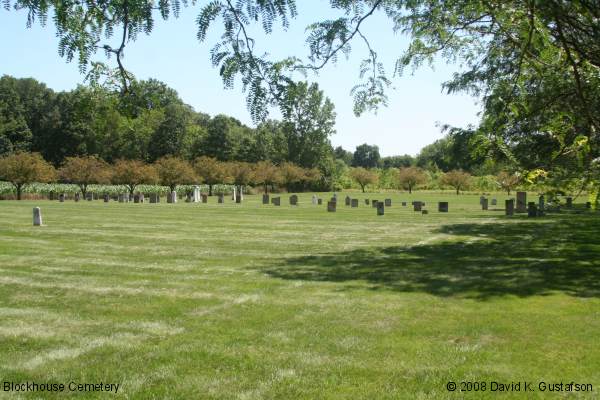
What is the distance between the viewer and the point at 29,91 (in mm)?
97562

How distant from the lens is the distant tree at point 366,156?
17512cm

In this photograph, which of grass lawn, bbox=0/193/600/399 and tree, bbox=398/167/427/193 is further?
tree, bbox=398/167/427/193

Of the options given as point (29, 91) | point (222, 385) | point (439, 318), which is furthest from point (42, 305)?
point (29, 91)

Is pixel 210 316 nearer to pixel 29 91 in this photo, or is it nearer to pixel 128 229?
pixel 128 229

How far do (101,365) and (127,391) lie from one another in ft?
3.03

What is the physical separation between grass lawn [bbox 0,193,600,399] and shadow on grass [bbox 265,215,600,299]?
6cm

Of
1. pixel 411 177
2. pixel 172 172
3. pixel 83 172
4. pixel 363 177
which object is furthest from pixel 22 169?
pixel 411 177

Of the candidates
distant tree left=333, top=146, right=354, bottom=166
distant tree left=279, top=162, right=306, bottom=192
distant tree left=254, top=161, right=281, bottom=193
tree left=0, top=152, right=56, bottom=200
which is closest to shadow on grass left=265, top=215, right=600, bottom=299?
tree left=0, top=152, right=56, bottom=200

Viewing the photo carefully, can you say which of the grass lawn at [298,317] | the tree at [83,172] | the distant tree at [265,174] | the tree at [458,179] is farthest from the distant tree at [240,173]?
the grass lawn at [298,317]

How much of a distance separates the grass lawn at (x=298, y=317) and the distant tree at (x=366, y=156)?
521 feet

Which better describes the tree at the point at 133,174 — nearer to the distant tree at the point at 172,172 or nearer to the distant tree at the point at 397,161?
the distant tree at the point at 172,172

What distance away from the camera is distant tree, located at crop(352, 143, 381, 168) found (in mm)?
175125

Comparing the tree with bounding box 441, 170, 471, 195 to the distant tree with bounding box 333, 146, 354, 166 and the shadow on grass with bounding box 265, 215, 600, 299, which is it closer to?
the shadow on grass with bounding box 265, 215, 600, 299

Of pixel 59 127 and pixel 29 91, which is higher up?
pixel 29 91
